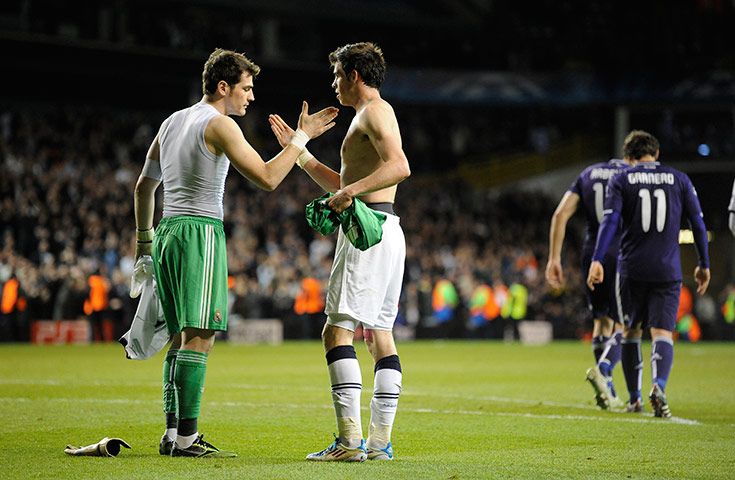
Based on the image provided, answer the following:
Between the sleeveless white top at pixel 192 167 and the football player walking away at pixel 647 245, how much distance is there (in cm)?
380

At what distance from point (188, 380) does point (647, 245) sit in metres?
4.58

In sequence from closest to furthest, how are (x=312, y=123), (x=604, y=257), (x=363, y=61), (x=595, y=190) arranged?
(x=363, y=61), (x=312, y=123), (x=604, y=257), (x=595, y=190)

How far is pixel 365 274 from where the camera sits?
5859 millimetres

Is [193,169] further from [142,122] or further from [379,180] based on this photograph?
[142,122]

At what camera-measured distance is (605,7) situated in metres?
35.7

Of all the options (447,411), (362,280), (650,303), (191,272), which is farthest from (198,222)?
(650,303)

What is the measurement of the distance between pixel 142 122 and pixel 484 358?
57.6ft

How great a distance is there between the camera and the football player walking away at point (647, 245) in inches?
340

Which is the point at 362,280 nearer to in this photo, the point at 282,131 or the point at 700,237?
the point at 282,131

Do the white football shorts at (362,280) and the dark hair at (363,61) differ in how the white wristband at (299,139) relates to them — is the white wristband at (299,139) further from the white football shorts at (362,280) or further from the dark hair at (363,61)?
the white football shorts at (362,280)

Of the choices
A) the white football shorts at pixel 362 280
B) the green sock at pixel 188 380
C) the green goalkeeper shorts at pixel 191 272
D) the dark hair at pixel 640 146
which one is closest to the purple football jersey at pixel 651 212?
the dark hair at pixel 640 146

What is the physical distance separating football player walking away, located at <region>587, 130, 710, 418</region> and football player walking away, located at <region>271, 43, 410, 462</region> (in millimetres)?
3108

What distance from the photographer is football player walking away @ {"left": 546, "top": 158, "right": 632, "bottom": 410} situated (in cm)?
930

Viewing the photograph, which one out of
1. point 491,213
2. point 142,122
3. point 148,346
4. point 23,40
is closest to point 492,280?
point 491,213
